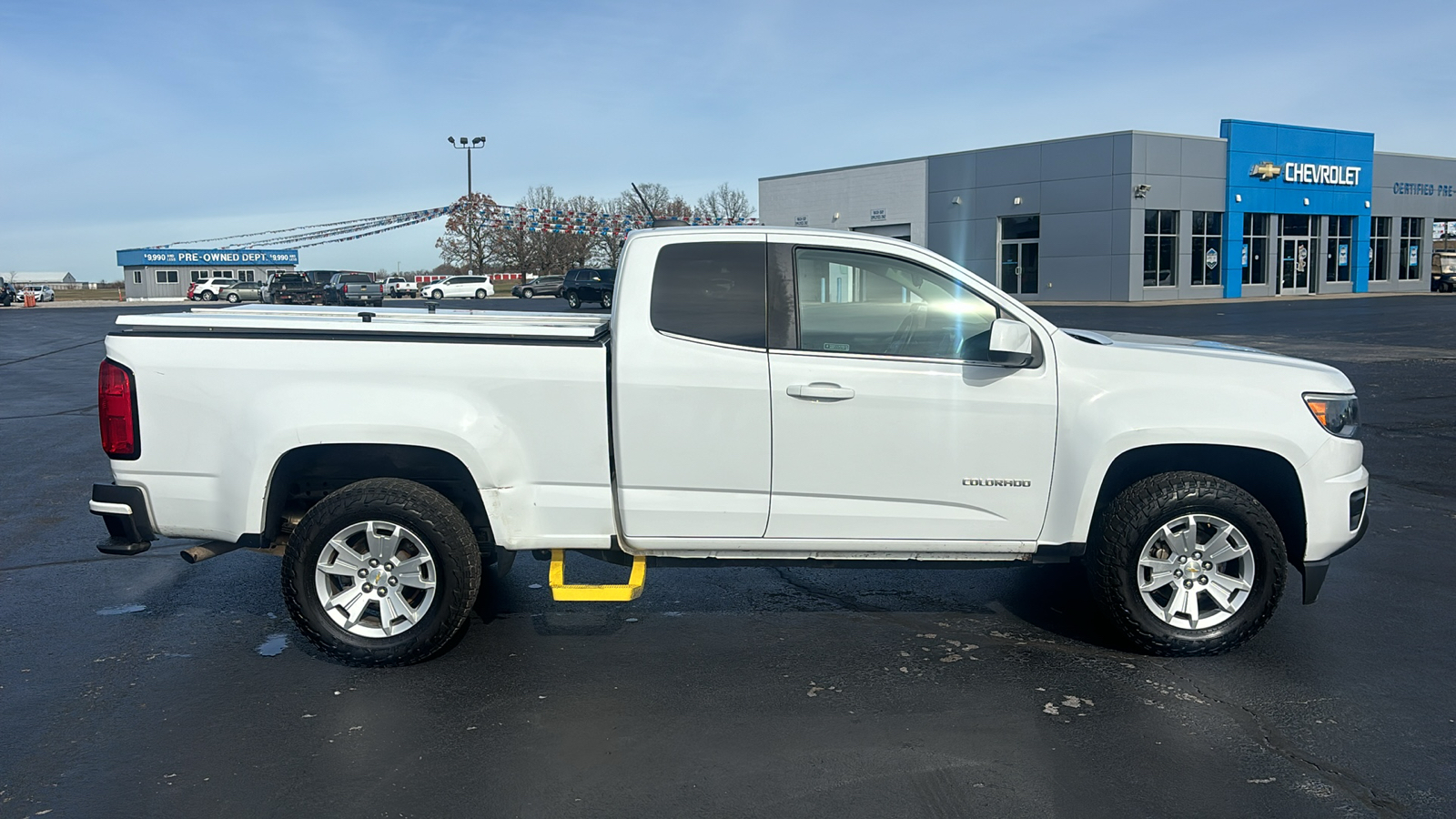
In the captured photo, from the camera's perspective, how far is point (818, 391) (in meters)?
4.73

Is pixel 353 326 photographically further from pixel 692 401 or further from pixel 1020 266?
pixel 1020 266

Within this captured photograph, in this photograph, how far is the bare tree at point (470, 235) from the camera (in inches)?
3029

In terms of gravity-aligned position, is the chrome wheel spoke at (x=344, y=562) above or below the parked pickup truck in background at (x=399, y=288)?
below

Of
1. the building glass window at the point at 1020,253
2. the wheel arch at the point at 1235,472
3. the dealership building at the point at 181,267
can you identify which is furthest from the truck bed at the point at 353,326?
the dealership building at the point at 181,267

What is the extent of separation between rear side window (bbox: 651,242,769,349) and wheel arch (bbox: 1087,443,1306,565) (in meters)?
1.74

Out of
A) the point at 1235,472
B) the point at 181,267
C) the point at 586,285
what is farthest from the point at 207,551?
the point at 181,267

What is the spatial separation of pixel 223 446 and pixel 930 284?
3.25 meters

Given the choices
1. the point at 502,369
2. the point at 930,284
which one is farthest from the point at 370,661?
the point at 930,284

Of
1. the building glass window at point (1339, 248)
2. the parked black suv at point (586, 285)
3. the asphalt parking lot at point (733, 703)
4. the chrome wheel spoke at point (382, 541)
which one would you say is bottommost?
the asphalt parking lot at point (733, 703)

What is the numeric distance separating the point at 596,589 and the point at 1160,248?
47529mm

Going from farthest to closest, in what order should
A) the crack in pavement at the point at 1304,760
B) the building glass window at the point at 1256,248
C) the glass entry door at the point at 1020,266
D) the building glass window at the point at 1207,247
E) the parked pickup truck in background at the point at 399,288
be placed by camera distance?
the parked pickup truck in background at the point at 399,288, the glass entry door at the point at 1020,266, the building glass window at the point at 1256,248, the building glass window at the point at 1207,247, the crack in pavement at the point at 1304,760

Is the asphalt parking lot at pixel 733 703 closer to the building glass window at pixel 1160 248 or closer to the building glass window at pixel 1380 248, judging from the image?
the building glass window at pixel 1160 248

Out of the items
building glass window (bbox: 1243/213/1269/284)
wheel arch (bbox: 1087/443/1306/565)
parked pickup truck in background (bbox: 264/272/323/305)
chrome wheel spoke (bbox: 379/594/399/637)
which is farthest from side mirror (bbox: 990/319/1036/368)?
parked pickup truck in background (bbox: 264/272/323/305)

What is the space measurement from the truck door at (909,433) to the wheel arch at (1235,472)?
46cm
